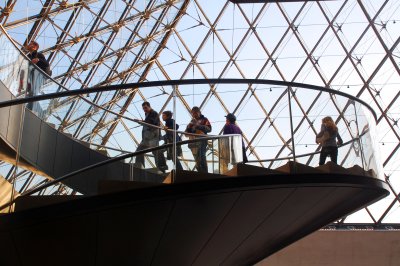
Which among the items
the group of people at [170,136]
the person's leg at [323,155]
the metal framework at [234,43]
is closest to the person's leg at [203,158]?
the group of people at [170,136]

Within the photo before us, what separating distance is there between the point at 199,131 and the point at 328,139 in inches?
71.7

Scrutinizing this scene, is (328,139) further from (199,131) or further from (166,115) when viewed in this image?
(166,115)

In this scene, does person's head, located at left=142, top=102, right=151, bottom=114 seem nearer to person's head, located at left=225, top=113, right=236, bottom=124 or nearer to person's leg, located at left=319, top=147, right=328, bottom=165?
person's head, located at left=225, top=113, right=236, bottom=124

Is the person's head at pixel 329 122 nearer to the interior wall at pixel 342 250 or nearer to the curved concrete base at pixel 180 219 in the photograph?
the curved concrete base at pixel 180 219

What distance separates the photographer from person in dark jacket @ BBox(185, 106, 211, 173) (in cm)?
669

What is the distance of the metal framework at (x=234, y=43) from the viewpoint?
19.0 meters

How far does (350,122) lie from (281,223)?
1696 mm

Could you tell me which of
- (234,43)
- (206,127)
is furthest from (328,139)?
(234,43)

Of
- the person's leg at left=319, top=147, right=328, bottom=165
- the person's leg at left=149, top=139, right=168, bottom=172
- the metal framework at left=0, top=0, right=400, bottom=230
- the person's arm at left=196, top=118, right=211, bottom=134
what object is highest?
the metal framework at left=0, top=0, right=400, bottom=230

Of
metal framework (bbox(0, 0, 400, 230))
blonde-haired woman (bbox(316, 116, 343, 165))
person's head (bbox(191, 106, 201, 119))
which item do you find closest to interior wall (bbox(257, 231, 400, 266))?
metal framework (bbox(0, 0, 400, 230))

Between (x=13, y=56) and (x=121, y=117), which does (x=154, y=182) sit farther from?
(x=13, y=56)

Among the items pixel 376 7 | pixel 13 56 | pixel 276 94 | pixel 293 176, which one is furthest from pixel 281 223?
pixel 376 7

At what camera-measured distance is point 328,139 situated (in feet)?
26.0

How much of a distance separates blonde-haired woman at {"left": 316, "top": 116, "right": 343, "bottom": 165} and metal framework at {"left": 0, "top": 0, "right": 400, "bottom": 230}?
995cm
